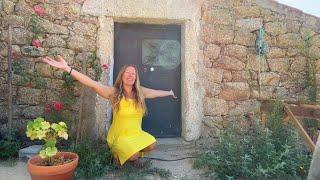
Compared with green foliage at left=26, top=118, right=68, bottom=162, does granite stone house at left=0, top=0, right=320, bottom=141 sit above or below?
above

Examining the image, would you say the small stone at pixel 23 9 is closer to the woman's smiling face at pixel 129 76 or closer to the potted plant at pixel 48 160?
the woman's smiling face at pixel 129 76

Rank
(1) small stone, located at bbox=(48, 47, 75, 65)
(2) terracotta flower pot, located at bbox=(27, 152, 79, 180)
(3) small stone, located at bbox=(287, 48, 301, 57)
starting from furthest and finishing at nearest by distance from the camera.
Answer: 1. (3) small stone, located at bbox=(287, 48, 301, 57)
2. (1) small stone, located at bbox=(48, 47, 75, 65)
3. (2) terracotta flower pot, located at bbox=(27, 152, 79, 180)

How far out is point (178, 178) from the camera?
13.9 ft

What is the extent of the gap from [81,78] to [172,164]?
5.21 feet

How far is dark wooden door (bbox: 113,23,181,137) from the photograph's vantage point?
5.57 metres

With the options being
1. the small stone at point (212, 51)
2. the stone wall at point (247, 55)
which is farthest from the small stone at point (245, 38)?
the small stone at point (212, 51)

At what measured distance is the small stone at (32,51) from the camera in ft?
16.7

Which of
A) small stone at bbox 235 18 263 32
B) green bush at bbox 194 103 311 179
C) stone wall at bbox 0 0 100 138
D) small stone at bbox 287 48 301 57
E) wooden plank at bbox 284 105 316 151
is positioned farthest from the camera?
small stone at bbox 287 48 301 57

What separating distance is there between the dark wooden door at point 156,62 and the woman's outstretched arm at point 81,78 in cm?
105

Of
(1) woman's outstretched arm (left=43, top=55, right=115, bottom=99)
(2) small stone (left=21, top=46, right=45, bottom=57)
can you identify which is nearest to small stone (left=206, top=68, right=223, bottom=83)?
(1) woman's outstretched arm (left=43, top=55, right=115, bottom=99)

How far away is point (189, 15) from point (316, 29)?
2.00 metres

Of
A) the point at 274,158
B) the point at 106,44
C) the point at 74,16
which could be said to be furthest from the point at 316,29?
the point at 74,16

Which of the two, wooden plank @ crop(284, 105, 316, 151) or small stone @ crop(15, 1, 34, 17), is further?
small stone @ crop(15, 1, 34, 17)

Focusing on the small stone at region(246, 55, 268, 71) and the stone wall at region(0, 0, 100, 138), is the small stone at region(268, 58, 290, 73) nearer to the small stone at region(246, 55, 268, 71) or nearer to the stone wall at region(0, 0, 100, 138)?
the small stone at region(246, 55, 268, 71)
